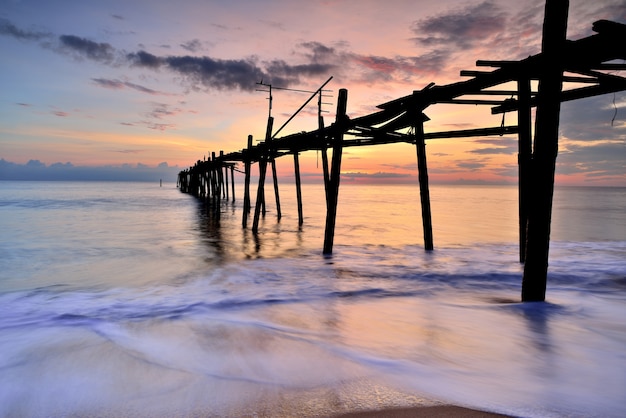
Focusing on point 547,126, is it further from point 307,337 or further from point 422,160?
point 422,160

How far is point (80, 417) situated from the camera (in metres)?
2.89

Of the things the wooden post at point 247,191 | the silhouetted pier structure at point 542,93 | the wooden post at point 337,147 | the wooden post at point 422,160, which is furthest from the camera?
the wooden post at point 247,191

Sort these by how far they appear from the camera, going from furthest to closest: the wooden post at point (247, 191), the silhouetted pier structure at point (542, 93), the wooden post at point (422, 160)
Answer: the wooden post at point (247, 191) → the wooden post at point (422, 160) → the silhouetted pier structure at point (542, 93)

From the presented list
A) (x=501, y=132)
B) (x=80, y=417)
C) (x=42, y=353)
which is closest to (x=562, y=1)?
(x=501, y=132)

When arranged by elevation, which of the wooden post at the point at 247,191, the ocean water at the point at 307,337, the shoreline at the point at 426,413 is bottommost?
the ocean water at the point at 307,337

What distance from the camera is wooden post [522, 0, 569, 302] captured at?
445 cm

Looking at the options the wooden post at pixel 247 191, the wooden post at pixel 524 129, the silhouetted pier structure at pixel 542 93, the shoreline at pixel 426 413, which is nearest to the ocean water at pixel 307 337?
the shoreline at pixel 426 413

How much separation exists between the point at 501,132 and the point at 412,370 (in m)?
6.23

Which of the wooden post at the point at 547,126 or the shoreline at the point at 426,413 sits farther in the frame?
the wooden post at the point at 547,126

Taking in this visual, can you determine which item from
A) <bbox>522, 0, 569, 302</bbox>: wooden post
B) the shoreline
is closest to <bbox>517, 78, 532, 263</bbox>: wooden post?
<bbox>522, 0, 569, 302</bbox>: wooden post

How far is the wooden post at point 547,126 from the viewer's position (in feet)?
14.6

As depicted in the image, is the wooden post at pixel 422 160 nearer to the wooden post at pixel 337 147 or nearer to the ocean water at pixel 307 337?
the ocean water at pixel 307 337

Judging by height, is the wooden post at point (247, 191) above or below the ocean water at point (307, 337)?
above

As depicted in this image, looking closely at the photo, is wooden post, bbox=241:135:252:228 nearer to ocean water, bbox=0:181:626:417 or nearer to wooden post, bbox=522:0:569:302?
ocean water, bbox=0:181:626:417
